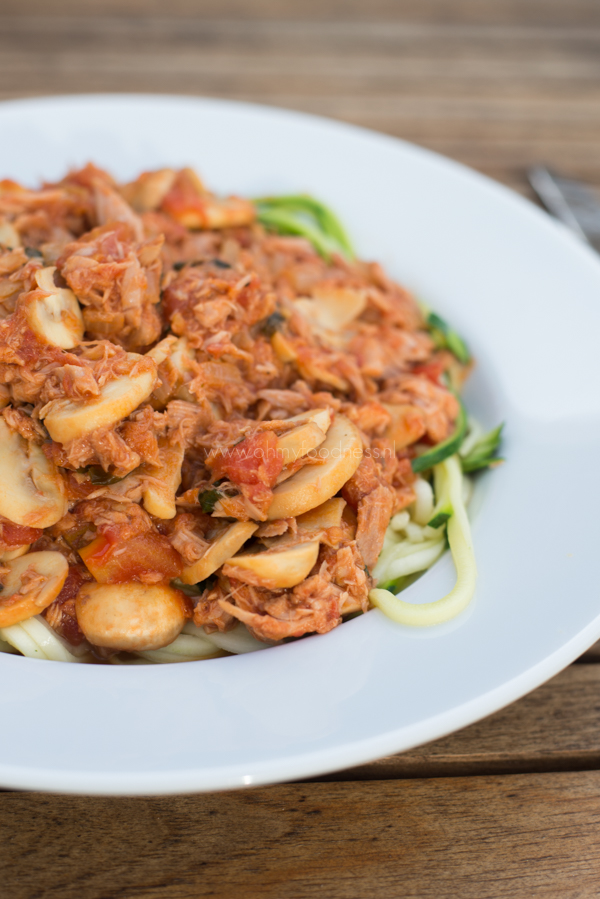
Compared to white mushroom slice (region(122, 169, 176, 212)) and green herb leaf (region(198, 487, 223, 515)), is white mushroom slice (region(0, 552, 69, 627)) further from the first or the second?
white mushroom slice (region(122, 169, 176, 212))

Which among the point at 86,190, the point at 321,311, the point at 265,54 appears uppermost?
the point at 265,54

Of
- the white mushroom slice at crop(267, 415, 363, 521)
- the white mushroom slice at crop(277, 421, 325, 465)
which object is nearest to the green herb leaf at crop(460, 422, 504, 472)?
the white mushroom slice at crop(267, 415, 363, 521)

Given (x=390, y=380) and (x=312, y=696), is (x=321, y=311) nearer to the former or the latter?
(x=390, y=380)

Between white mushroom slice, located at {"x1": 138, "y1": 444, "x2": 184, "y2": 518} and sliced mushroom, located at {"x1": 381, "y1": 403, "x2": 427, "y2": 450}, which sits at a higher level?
sliced mushroom, located at {"x1": 381, "y1": 403, "x2": 427, "y2": 450}

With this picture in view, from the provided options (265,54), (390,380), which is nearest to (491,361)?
(390,380)

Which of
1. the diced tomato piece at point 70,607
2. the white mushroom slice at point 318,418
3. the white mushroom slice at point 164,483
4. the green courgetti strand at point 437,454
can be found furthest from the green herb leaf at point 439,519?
the diced tomato piece at point 70,607

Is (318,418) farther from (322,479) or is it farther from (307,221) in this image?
(307,221)
